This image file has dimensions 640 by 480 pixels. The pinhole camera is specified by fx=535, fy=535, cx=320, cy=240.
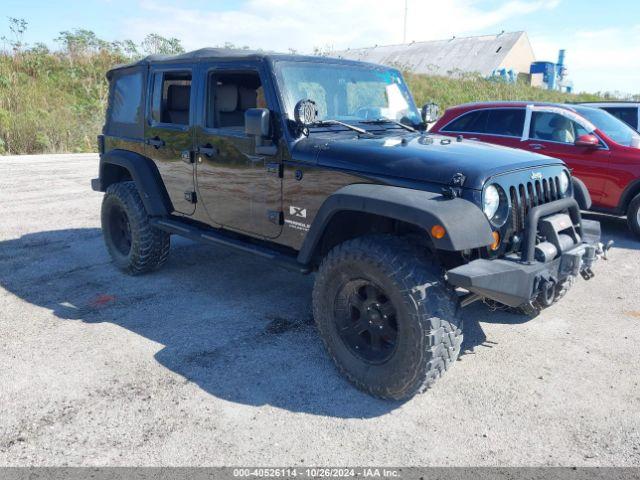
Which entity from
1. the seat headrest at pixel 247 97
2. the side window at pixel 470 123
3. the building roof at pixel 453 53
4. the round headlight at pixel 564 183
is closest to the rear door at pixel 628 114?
the side window at pixel 470 123

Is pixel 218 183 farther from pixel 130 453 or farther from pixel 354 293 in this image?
pixel 130 453

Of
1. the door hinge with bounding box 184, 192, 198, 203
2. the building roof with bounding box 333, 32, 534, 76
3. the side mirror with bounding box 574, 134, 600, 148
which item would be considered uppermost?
the building roof with bounding box 333, 32, 534, 76

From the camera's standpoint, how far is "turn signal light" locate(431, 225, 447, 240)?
2.70 m

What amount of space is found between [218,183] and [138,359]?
4.85 ft

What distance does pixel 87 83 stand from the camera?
899 inches

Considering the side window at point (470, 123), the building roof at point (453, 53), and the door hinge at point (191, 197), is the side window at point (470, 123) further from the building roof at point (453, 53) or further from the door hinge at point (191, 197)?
the building roof at point (453, 53)

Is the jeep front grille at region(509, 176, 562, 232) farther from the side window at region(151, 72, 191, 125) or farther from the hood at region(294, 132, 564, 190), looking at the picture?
the side window at region(151, 72, 191, 125)

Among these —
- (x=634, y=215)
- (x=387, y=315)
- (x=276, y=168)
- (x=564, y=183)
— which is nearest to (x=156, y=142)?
(x=276, y=168)

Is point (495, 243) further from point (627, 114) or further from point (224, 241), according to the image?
point (627, 114)

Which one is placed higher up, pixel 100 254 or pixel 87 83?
pixel 87 83

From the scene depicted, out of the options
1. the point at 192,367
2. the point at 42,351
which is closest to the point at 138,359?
the point at 192,367

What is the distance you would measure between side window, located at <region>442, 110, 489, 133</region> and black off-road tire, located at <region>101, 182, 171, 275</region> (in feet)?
15.8

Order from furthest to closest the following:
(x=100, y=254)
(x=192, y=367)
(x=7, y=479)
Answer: (x=100, y=254) < (x=192, y=367) < (x=7, y=479)

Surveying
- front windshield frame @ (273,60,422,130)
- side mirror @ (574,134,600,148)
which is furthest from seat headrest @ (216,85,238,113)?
side mirror @ (574,134,600,148)
